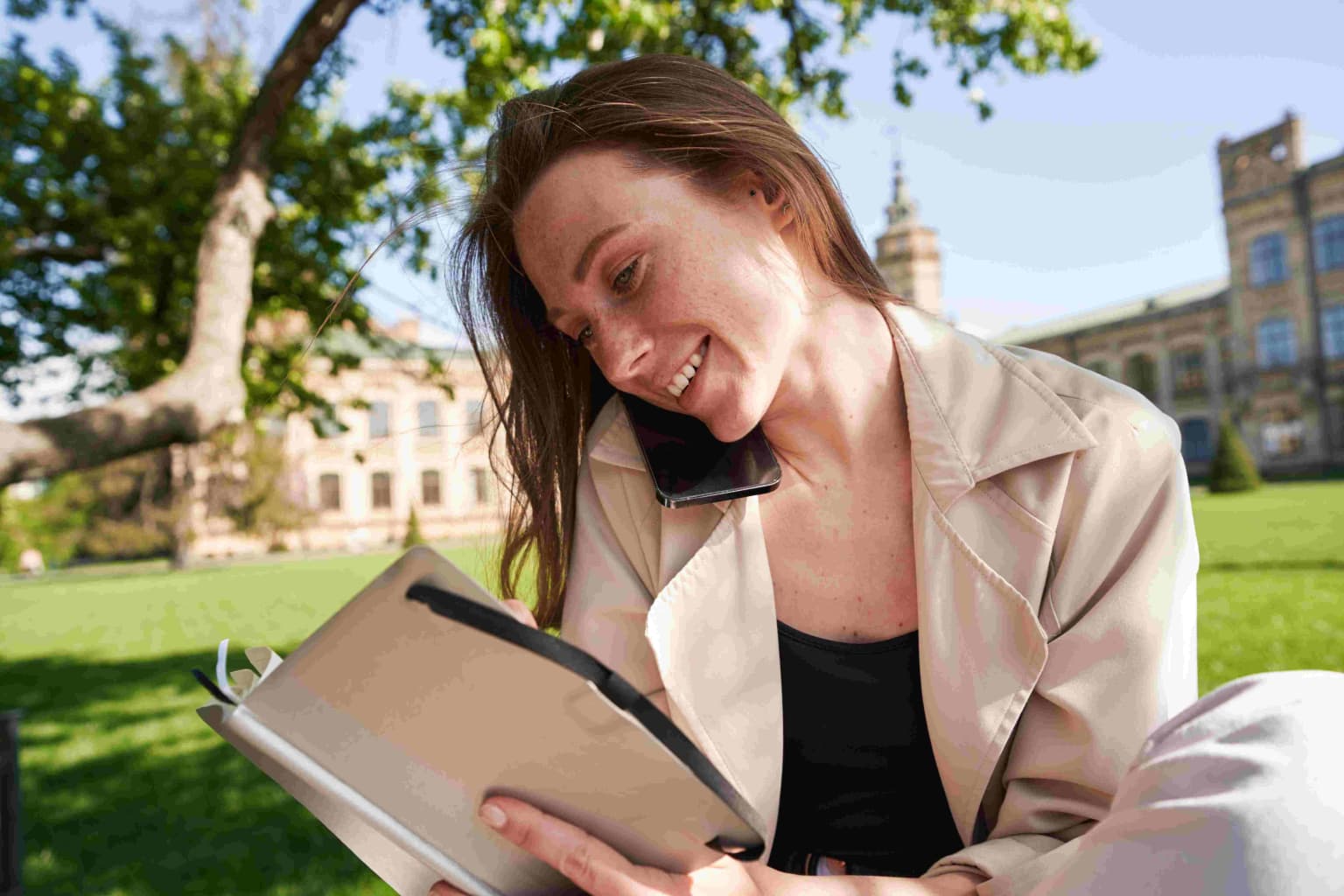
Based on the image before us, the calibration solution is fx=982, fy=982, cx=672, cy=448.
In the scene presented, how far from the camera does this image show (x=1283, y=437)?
3184 centimetres

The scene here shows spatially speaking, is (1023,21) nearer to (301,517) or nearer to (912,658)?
(912,658)

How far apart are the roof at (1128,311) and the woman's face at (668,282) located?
1408 inches

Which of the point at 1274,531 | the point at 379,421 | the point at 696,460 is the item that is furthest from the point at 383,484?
the point at 696,460

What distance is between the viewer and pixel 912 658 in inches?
62.5

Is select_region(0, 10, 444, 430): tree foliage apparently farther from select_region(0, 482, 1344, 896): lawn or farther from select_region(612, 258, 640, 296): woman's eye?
select_region(612, 258, 640, 296): woman's eye

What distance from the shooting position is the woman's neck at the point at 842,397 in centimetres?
167

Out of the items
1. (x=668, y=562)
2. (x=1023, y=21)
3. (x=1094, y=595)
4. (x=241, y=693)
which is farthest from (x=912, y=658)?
(x=1023, y=21)

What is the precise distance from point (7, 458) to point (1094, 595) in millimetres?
3628

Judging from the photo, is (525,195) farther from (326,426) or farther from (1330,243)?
(1330,243)

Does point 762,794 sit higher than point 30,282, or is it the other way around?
point 30,282

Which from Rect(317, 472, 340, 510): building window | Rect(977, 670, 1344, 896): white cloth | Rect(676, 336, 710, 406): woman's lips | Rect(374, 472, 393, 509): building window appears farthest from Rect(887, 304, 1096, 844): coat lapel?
Rect(374, 472, 393, 509): building window

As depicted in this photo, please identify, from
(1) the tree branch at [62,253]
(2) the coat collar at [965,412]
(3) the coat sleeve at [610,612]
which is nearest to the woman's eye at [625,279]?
(2) the coat collar at [965,412]

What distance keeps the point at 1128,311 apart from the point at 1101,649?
4383 centimetres

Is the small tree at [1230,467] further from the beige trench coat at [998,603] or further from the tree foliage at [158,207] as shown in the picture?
the beige trench coat at [998,603]
